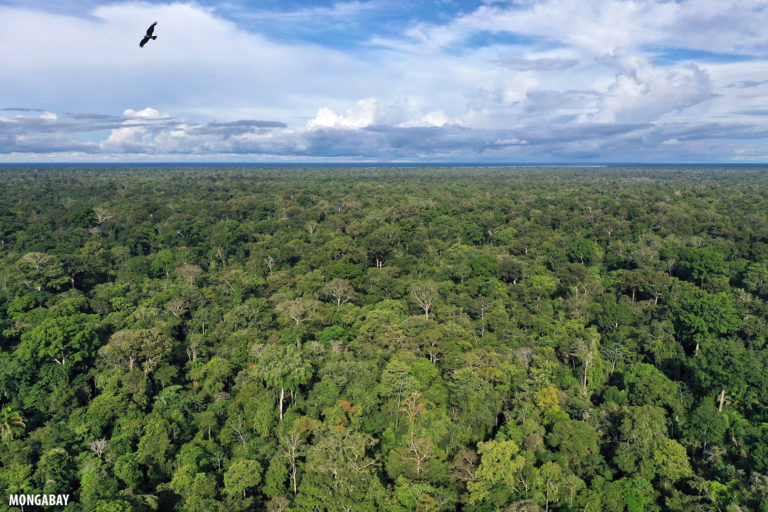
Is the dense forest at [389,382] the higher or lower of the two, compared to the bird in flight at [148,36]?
lower

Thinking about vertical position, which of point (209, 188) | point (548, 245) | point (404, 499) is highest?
point (209, 188)

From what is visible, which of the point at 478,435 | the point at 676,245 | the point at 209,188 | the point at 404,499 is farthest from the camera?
the point at 209,188

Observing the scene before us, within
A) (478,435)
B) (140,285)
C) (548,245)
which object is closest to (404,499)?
(478,435)

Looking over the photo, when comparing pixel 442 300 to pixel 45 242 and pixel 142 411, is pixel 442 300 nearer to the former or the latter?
pixel 142 411

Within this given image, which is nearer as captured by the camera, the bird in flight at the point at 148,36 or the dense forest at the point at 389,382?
the bird in flight at the point at 148,36

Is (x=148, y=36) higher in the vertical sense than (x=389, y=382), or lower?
higher

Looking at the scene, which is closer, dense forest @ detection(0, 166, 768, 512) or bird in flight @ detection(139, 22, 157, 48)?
bird in flight @ detection(139, 22, 157, 48)

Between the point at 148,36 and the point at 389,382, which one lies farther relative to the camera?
the point at 389,382

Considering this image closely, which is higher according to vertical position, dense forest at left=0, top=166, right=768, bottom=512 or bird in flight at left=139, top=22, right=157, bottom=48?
bird in flight at left=139, top=22, right=157, bottom=48
